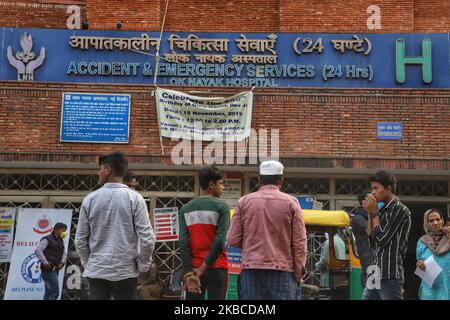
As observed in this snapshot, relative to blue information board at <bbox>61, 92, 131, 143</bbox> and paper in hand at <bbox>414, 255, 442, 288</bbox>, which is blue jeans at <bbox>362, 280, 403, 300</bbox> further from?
blue information board at <bbox>61, 92, 131, 143</bbox>

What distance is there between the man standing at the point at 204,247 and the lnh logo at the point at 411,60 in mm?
7725

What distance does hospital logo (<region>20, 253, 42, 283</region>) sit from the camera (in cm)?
1180

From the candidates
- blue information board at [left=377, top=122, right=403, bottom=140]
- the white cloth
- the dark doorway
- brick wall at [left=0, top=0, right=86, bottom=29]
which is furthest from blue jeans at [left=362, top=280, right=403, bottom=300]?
A: brick wall at [left=0, top=0, right=86, bottom=29]

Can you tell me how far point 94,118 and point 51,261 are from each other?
2.98 metres

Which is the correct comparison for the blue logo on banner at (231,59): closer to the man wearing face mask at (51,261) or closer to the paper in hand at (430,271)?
the man wearing face mask at (51,261)

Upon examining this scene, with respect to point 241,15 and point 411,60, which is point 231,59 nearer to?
point 241,15

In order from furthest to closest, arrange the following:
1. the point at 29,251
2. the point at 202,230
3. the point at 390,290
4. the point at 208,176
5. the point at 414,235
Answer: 1. the point at 414,235
2. the point at 29,251
3. the point at 208,176
4. the point at 202,230
5. the point at 390,290

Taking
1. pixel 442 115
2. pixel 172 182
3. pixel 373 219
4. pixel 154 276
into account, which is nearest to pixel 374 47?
pixel 442 115

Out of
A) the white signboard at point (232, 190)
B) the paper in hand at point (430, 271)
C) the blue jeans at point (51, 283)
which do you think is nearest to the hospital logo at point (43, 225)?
the blue jeans at point (51, 283)

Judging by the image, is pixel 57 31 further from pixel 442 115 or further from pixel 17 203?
pixel 442 115

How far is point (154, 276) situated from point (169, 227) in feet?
6.03

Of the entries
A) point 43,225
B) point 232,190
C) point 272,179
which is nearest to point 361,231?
point 272,179

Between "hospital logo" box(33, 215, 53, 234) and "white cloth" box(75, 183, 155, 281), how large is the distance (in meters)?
7.35

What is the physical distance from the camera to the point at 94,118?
11.9 metres
